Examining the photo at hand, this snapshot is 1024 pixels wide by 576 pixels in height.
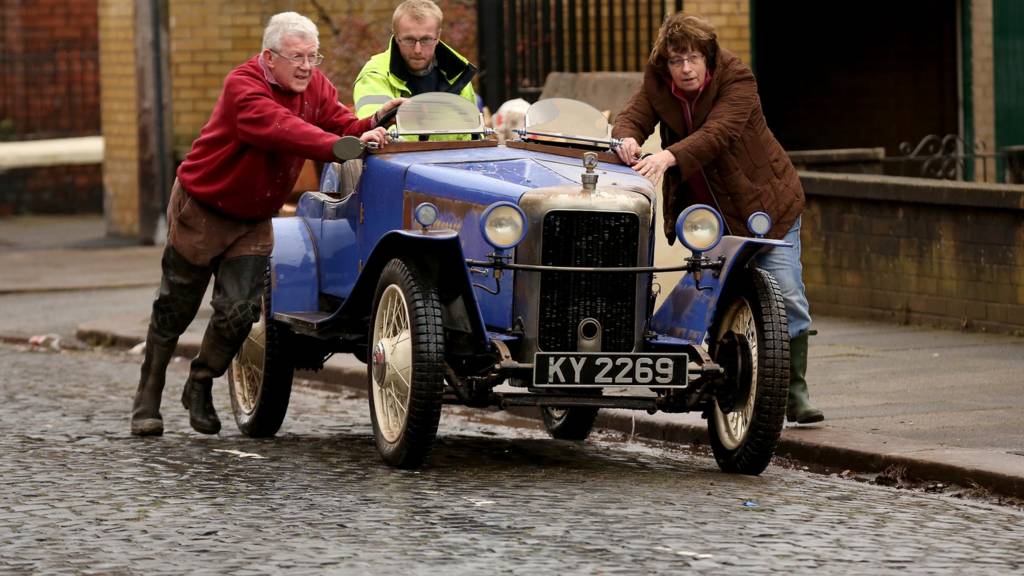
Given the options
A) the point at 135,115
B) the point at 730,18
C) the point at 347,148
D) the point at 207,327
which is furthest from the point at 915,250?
the point at 135,115

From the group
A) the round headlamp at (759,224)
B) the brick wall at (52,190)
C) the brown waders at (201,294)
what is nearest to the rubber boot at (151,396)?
the brown waders at (201,294)

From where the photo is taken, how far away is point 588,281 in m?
8.19

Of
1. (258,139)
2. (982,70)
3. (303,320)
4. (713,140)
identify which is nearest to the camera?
(713,140)

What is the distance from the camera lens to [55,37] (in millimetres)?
28656

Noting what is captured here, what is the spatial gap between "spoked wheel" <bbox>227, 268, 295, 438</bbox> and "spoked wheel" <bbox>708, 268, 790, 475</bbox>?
2036 mm

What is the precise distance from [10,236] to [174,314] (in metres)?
15.4

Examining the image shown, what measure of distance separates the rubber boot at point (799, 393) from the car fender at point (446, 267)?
165 cm

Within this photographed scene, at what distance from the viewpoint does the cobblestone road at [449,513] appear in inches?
250

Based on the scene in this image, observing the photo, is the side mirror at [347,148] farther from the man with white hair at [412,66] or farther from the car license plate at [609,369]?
the car license plate at [609,369]

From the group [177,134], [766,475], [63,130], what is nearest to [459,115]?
[766,475]

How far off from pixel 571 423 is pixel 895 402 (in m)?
1.59

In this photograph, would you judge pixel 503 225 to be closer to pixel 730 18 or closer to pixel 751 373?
pixel 751 373

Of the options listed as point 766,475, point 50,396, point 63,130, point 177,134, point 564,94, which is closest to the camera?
point 766,475

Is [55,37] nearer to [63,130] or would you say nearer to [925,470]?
[63,130]
